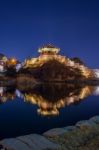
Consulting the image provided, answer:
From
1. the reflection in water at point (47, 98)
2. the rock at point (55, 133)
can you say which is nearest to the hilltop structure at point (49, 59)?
the reflection in water at point (47, 98)

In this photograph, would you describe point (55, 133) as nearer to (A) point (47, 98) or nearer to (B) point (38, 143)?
(B) point (38, 143)

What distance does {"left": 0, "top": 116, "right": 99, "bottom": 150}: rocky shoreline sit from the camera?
11955mm

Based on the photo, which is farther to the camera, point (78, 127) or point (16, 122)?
point (16, 122)

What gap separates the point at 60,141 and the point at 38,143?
45.2 inches

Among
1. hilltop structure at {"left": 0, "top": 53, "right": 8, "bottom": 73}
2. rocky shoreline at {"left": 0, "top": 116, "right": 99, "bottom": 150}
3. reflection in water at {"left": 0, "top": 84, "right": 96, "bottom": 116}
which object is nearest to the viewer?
rocky shoreline at {"left": 0, "top": 116, "right": 99, "bottom": 150}

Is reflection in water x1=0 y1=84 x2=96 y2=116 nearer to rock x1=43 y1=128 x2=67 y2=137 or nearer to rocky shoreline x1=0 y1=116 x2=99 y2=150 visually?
rock x1=43 y1=128 x2=67 y2=137

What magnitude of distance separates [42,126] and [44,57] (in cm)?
10415

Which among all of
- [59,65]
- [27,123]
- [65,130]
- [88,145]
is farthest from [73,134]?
[59,65]

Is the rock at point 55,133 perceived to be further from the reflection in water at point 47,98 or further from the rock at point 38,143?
the reflection in water at point 47,98

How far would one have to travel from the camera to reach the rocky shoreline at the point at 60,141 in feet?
39.2

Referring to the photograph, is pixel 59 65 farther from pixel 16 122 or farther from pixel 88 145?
pixel 88 145

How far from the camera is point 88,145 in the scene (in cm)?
1270

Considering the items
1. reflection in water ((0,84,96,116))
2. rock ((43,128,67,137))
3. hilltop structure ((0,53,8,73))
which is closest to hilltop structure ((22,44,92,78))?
hilltop structure ((0,53,8,73))

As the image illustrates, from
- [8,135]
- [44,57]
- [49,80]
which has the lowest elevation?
[8,135]
